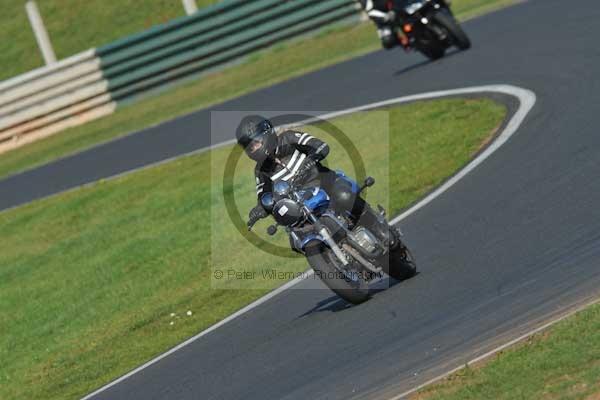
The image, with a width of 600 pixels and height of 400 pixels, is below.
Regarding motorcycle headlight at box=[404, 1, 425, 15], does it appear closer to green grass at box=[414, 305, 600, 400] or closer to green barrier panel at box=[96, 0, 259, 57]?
green barrier panel at box=[96, 0, 259, 57]

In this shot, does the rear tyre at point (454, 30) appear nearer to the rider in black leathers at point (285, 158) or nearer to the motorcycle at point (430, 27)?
the motorcycle at point (430, 27)

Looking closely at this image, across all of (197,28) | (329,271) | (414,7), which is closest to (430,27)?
(414,7)

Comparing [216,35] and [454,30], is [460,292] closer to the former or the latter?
[454,30]

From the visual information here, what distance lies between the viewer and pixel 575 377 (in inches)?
256

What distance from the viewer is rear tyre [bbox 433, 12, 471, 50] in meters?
18.2

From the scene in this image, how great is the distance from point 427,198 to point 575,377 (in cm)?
597

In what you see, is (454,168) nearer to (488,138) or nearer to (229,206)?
(488,138)

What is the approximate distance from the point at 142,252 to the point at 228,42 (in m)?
10.2

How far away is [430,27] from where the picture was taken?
18.5 meters

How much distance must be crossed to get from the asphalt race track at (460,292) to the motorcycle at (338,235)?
228 millimetres

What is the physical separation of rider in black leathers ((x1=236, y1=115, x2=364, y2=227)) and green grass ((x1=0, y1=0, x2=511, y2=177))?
12.0m

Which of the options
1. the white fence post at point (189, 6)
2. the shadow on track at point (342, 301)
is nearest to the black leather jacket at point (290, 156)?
the shadow on track at point (342, 301)

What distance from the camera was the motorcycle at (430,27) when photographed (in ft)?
60.0

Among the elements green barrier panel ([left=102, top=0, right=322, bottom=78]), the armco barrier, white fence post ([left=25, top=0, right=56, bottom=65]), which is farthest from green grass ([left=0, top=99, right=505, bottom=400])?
green barrier panel ([left=102, top=0, right=322, bottom=78])
